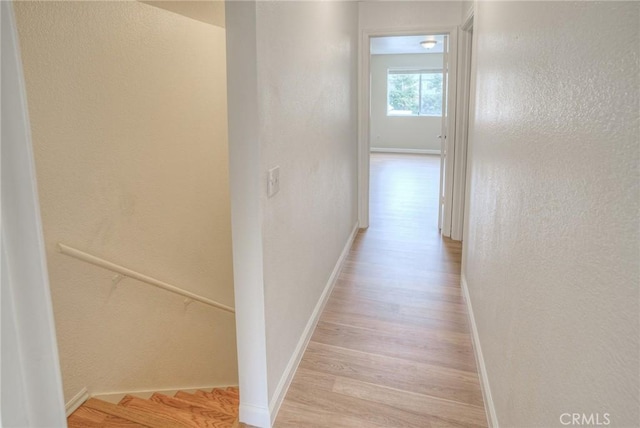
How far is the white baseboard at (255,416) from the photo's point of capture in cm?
200

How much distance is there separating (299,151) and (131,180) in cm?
104

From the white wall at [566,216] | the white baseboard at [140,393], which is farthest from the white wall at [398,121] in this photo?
the white wall at [566,216]

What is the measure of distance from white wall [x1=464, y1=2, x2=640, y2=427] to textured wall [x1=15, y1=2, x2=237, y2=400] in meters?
1.91

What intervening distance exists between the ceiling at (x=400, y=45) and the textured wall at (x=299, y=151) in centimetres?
506

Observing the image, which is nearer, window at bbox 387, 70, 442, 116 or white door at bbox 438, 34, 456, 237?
white door at bbox 438, 34, 456, 237

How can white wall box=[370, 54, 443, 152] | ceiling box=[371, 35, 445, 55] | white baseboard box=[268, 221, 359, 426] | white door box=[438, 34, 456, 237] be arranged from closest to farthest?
1. white baseboard box=[268, 221, 359, 426]
2. white door box=[438, 34, 456, 237]
3. ceiling box=[371, 35, 445, 55]
4. white wall box=[370, 54, 443, 152]

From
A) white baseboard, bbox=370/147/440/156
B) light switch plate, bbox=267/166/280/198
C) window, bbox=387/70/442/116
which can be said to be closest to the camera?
light switch plate, bbox=267/166/280/198

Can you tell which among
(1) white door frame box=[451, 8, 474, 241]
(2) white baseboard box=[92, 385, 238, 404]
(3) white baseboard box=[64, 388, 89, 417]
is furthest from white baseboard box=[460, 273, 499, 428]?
(3) white baseboard box=[64, 388, 89, 417]

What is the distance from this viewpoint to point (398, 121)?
1110 centimetres

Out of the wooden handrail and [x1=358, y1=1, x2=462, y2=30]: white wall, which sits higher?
[x1=358, y1=1, x2=462, y2=30]: white wall

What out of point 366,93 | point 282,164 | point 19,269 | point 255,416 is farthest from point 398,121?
point 19,269

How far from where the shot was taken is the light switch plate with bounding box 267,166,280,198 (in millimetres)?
1831

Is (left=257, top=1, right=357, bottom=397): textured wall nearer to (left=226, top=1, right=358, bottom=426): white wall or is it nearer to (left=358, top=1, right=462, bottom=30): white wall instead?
(left=226, top=1, right=358, bottom=426): white wall

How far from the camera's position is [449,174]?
4.54m
